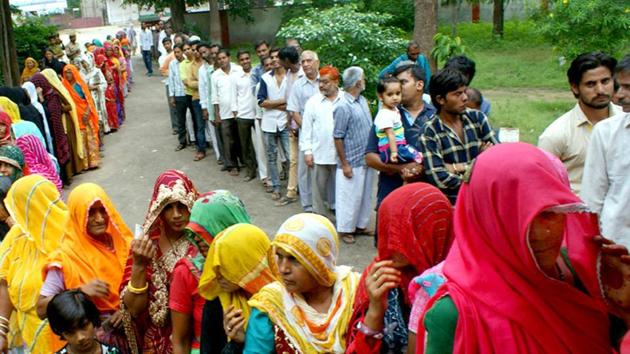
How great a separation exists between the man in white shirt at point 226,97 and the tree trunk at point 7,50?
216 inches

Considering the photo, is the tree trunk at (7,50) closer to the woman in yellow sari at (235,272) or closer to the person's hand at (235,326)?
the woman in yellow sari at (235,272)

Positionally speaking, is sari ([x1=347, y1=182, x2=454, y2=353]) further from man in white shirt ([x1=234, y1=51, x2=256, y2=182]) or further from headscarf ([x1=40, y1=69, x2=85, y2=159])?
headscarf ([x1=40, y1=69, x2=85, y2=159])

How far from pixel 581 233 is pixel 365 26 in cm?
823

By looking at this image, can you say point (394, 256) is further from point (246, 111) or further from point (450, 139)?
point (246, 111)

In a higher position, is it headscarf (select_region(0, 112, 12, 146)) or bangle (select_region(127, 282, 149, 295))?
headscarf (select_region(0, 112, 12, 146))

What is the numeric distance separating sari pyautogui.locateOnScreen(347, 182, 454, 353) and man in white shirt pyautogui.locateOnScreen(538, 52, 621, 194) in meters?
2.02

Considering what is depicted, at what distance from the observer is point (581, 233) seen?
205cm

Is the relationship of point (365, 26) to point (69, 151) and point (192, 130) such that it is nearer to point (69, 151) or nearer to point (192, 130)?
point (192, 130)

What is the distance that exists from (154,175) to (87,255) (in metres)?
7.30

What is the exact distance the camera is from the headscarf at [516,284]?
1835 mm

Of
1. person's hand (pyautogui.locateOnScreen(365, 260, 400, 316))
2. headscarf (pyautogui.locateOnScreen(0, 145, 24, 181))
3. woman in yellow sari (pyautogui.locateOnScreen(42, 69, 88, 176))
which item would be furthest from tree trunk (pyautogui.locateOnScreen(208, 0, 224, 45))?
person's hand (pyautogui.locateOnScreen(365, 260, 400, 316))

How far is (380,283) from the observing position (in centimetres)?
236

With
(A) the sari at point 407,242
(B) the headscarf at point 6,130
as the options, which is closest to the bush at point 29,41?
(B) the headscarf at point 6,130

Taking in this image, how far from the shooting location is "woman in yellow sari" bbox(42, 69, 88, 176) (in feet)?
34.3
